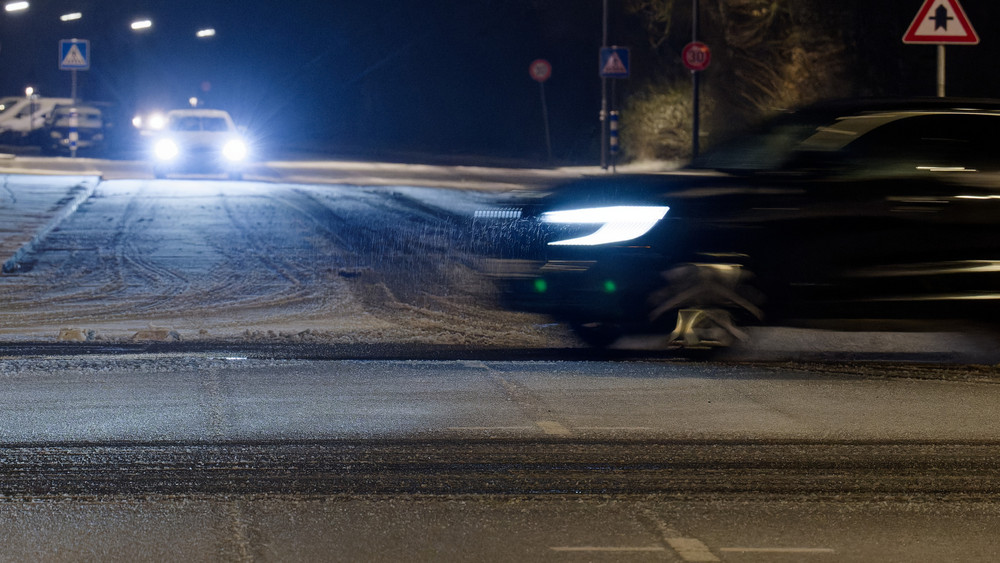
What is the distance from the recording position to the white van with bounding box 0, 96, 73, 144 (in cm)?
3528

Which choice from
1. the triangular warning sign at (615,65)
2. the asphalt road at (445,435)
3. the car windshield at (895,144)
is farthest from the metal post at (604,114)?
the car windshield at (895,144)

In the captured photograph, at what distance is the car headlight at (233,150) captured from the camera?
2550cm

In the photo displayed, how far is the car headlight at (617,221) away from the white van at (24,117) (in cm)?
3006

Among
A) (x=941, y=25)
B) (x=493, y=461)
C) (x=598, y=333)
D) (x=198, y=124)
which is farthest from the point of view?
(x=198, y=124)

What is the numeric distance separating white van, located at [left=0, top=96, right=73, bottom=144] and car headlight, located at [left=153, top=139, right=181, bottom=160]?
11.1m

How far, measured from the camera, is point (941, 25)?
12.5 meters

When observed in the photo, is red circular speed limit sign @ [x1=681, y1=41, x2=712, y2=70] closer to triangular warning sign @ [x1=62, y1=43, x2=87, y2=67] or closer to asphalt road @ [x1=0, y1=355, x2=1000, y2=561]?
triangular warning sign @ [x1=62, y1=43, x2=87, y2=67]

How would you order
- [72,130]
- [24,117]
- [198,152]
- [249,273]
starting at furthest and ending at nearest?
1. [24,117]
2. [72,130]
3. [198,152]
4. [249,273]

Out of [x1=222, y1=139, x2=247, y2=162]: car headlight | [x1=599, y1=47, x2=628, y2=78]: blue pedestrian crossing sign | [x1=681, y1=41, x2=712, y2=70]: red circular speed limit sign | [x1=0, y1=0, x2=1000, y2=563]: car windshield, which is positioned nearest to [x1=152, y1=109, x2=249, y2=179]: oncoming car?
[x1=222, y1=139, x2=247, y2=162]: car headlight

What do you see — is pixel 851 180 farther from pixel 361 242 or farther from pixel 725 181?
pixel 361 242

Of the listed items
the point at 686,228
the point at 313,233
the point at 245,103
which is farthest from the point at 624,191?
the point at 245,103

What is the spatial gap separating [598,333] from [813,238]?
5.42 ft

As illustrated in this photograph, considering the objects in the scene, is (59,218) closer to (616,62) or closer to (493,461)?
(493,461)

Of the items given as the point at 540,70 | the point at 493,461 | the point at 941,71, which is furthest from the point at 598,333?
the point at 540,70
